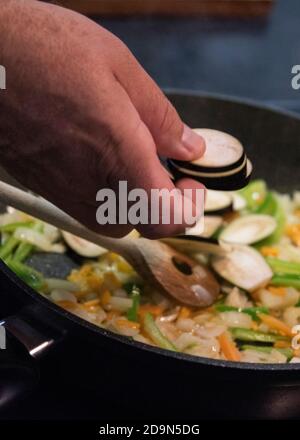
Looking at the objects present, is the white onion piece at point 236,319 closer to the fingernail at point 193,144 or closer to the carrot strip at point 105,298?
the carrot strip at point 105,298

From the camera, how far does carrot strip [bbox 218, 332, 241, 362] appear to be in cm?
105

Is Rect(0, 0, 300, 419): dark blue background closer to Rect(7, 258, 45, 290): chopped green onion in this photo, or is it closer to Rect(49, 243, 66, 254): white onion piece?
Rect(49, 243, 66, 254): white onion piece

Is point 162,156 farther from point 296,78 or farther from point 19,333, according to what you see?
point 296,78

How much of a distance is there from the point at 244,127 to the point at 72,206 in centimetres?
59

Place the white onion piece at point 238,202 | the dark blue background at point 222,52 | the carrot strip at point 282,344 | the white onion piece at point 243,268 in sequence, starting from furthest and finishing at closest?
the dark blue background at point 222,52 < the white onion piece at point 238,202 < the white onion piece at point 243,268 < the carrot strip at point 282,344

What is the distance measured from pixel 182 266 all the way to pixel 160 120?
1.27 ft

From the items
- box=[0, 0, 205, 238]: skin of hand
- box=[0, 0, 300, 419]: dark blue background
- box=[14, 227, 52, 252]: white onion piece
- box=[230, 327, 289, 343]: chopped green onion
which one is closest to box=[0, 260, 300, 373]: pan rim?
box=[0, 0, 205, 238]: skin of hand

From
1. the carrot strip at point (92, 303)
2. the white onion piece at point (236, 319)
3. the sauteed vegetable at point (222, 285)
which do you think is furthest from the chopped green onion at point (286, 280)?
the carrot strip at point (92, 303)

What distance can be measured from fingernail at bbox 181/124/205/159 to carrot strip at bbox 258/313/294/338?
40cm

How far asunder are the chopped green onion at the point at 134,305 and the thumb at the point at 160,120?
346mm

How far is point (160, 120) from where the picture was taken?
2.84 ft

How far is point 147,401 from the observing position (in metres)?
0.94

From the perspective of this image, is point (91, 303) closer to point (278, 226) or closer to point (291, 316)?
point (291, 316)

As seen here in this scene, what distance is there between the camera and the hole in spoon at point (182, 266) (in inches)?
46.6
